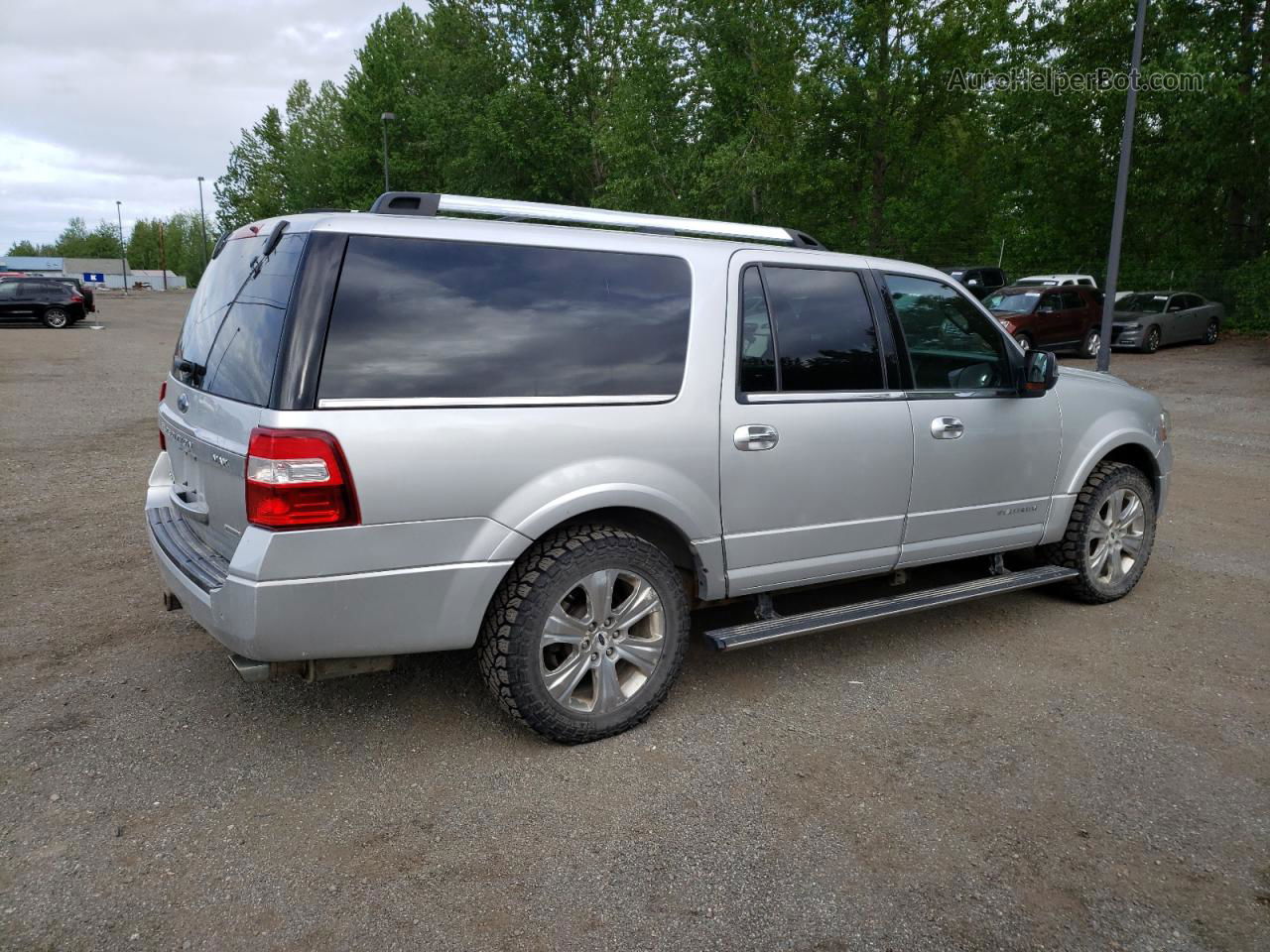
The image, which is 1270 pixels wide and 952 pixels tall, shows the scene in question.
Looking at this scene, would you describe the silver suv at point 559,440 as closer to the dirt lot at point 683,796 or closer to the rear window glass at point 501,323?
the rear window glass at point 501,323

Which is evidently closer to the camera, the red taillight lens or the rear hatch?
the red taillight lens

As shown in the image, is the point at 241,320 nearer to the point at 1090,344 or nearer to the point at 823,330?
the point at 823,330

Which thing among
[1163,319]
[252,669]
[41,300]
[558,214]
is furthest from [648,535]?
[41,300]

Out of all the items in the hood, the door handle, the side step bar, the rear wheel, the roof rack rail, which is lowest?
the side step bar

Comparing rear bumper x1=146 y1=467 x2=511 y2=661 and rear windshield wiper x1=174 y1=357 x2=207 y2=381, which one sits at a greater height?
rear windshield wiper x1=174 y1=357 x2=207 y2=381

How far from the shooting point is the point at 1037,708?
3.83 meters

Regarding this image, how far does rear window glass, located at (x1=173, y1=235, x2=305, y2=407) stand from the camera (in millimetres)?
2984

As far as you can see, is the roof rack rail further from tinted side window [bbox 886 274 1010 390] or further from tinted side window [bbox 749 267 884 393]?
tinted side window [bbox 886 274 1010 390]

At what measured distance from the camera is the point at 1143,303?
22375mm

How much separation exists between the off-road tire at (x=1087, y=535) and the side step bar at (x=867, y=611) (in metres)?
0.12

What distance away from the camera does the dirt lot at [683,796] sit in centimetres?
254

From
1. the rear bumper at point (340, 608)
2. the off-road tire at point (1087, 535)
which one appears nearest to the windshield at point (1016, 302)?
the off-road tire at point (1087, 535)

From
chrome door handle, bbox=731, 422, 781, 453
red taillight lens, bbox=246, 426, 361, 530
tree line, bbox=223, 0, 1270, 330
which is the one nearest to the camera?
red taillight lens, bbox=246, 426, 361, 530

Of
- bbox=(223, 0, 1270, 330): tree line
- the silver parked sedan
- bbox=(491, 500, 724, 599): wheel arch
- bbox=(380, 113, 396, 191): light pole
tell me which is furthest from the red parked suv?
bbox=(380, 113, 396, 191): light pole
